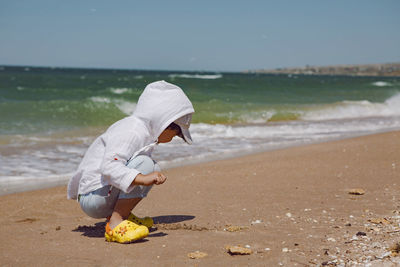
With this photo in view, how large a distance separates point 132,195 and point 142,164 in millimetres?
215

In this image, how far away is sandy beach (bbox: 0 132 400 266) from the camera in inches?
102

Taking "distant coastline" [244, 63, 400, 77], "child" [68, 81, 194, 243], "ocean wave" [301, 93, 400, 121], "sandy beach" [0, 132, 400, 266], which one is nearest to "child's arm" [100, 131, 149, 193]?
"child" [68, 81, 194, 243]

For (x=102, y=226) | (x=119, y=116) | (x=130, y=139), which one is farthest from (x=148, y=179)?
(x=119, y=116)

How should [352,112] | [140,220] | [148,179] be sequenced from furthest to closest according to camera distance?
1. [352,112]
2. [140,220]
3. [148,179]

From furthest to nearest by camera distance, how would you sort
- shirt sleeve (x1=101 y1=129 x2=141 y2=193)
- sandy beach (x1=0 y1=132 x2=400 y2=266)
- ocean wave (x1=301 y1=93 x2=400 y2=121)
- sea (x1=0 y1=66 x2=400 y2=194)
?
ocean wave (x1=301 y1=93 x2=400 y2=121), sea (x1=0 y1=66 x2=400 y2=194), shirt sleeve (x1=101 y1=129 x2=141 y2=193), sandy beach (x1=0 y1=132 x2=400 y2=266)

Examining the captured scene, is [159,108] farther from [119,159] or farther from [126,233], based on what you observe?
[126,233]

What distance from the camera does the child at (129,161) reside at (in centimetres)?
276

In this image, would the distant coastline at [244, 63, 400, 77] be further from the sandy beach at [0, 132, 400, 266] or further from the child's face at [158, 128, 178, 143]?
the child's face at [158, 128, 178, 143]

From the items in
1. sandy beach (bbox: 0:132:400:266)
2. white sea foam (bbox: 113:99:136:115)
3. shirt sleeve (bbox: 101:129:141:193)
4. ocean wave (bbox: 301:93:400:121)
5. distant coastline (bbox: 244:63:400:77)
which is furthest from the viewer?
distant coastline (bbox: 244:63:400:77)

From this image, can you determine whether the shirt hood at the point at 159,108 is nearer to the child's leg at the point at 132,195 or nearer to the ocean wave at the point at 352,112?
the child's leg at the point at 132,195

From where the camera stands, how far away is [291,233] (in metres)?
3.01

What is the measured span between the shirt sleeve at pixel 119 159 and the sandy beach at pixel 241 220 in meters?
0.40

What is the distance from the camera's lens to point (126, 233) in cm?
288

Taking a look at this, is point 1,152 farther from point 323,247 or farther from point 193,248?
point 323,247
